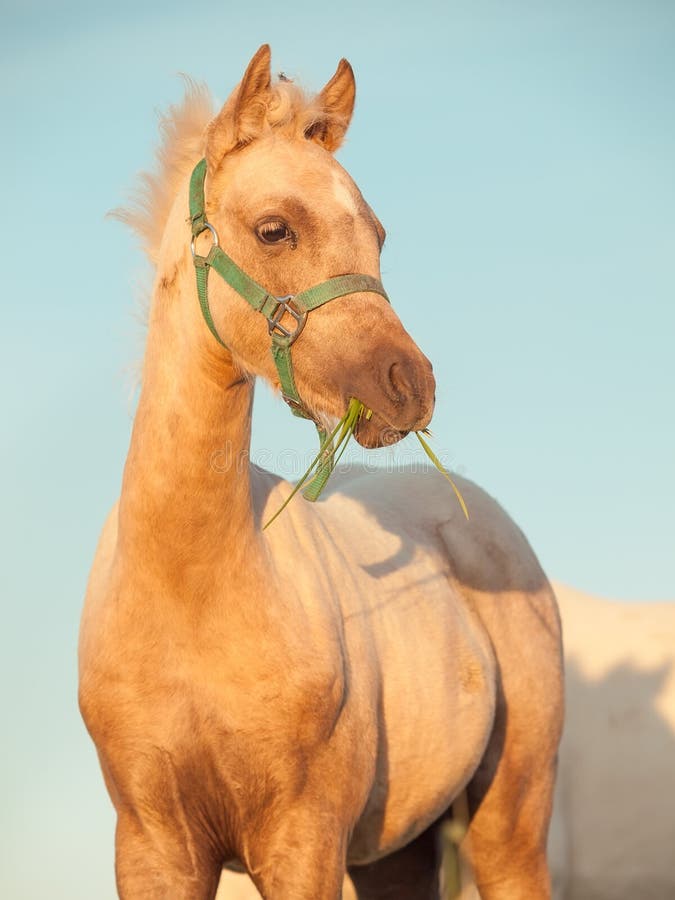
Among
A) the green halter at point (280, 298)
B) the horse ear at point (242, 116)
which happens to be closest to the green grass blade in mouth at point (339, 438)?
the green halter at point (280, 298)

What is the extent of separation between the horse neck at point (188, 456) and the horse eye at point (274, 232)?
0.92 feet

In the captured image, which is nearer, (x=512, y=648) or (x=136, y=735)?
(x=136, y=735)

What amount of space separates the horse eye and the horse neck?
280 millimetres

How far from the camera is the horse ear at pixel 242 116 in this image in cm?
386

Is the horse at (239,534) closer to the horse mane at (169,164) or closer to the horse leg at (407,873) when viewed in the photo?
the horse mane at (169,164)

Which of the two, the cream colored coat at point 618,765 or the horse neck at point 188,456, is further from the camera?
the cream colored coat at point 618,765

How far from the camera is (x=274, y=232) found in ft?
12.3

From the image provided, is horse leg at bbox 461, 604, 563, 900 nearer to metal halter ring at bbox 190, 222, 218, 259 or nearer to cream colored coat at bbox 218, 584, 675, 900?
metal halter ring at bbox 190, 222, 218, 259

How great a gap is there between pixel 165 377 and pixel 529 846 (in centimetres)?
281

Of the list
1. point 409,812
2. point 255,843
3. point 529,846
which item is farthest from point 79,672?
point 529,846

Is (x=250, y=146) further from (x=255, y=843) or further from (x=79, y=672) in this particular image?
(x=255, y=843)

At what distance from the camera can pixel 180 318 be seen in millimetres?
3918

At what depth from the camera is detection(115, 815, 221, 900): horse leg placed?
3926mm

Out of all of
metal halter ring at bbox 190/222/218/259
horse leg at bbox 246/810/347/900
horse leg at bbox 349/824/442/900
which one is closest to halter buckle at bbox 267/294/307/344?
metal halter ring at bbox 190/222/218/259
